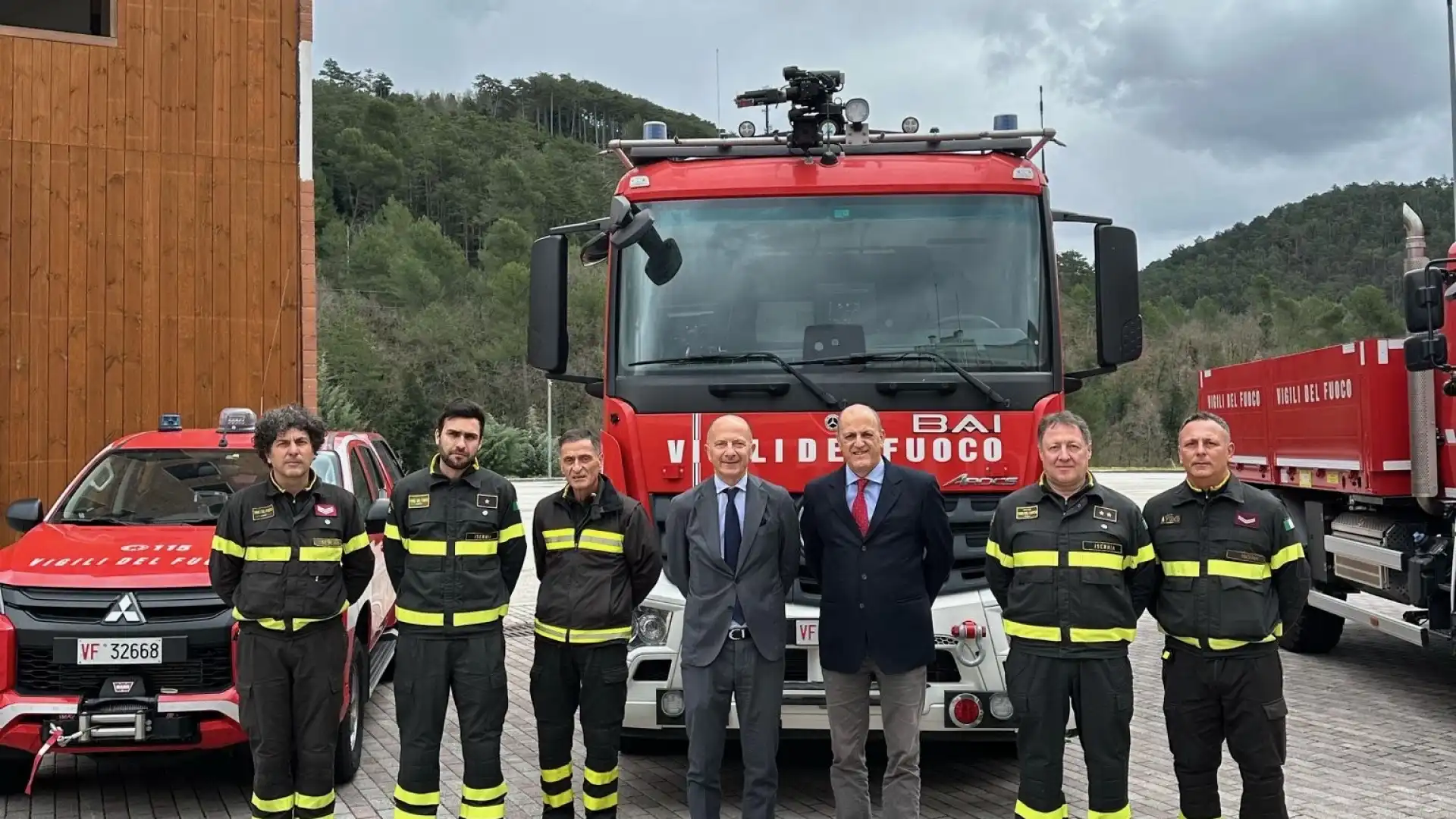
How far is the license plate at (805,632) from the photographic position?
460cm

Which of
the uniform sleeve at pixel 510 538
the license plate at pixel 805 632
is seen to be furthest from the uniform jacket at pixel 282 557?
the license plate at pixel 805 632

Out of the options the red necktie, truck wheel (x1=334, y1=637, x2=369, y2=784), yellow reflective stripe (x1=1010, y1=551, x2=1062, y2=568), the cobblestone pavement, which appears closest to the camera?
yellow reflective stripe (x1=1010, y1=551, x2=1062, y2=568)

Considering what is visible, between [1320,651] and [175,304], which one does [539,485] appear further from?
[1320,651]

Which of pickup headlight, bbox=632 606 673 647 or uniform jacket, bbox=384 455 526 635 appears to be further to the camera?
pickup headlight, bbox=632 606 673 647

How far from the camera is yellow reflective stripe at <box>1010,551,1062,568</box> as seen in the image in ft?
13.1

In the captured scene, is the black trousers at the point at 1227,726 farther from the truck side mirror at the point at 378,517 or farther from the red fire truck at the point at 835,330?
the truck side mirror at the point at 378,517

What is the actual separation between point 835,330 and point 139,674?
3.33 m

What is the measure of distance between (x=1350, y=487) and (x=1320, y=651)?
2389 mm

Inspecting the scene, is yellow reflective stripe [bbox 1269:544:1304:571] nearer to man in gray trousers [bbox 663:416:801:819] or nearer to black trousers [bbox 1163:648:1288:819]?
black trousers [bbox 1163:648:1288:819]

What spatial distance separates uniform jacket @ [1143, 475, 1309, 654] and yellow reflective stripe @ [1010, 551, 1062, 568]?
0.41 m

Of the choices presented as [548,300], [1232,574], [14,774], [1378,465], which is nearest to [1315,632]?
[1378,465]

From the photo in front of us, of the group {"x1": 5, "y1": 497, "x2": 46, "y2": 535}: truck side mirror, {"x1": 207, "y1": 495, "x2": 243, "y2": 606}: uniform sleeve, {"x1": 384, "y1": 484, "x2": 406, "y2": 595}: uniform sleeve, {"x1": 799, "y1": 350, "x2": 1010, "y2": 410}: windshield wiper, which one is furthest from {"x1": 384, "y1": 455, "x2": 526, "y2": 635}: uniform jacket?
{"x1": 5, "y1": 497, "x2": 46, "y2": 535}: truck side mirror

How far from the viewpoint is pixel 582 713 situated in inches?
177

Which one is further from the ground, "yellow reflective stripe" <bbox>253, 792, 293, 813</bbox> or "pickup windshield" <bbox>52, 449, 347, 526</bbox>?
"pickup windshield" <bbox>52, 449, 347, 526</bbox>
